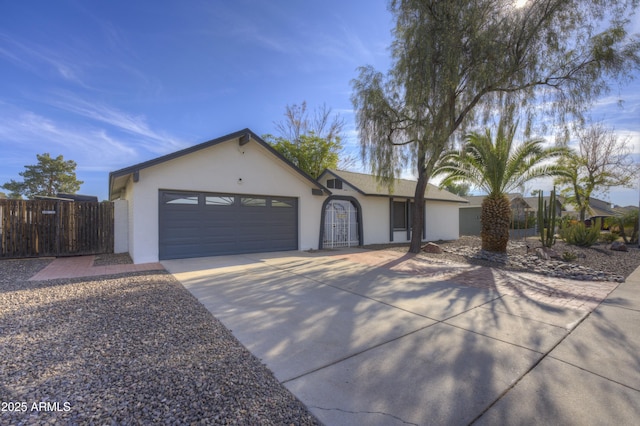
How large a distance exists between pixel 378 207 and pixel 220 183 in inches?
334

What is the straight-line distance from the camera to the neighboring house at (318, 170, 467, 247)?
14.1 m

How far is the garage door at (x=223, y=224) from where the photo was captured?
9.44 meters

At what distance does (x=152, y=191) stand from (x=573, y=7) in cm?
1466

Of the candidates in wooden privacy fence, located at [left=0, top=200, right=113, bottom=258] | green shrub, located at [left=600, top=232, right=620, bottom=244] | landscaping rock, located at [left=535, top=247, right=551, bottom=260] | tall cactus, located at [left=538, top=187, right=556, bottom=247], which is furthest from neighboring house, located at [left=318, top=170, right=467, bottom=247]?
wooden privacy fence, located at [left=0, top=200, right=113, bottom=258]

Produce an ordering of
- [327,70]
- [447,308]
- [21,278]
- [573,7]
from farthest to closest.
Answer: [327,70] < [573,7] < [21,278] < [447,308]

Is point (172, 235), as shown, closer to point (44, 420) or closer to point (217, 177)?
point (217, 177)

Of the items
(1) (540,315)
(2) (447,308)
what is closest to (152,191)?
(2) (447,308)

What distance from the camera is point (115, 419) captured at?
211cm

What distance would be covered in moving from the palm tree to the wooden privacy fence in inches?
567

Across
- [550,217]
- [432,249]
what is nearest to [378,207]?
[432,249]

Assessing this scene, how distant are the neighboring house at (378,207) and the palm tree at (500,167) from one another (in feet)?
12.4

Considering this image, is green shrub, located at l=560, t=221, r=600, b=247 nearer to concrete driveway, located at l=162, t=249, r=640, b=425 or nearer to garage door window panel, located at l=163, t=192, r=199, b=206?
concrete driveway, located at l=162, t=249, r=640, b=425

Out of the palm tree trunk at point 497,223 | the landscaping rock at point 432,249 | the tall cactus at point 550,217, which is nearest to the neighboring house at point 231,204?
the landscaping rock at point 432,249

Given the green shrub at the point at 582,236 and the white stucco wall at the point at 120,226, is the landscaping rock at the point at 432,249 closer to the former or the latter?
the green shrub at the point at 582,236
